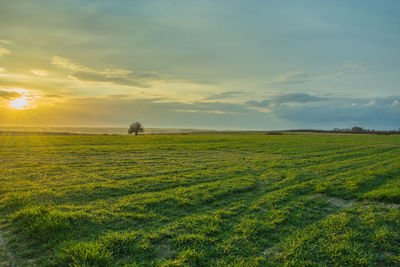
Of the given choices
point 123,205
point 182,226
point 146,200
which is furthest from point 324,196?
point 123,205

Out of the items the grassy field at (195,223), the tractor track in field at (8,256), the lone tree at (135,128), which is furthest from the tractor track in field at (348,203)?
the lone tree at (135,128)

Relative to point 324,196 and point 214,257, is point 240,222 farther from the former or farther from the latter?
point 324,196

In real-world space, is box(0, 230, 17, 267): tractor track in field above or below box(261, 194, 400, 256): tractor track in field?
below

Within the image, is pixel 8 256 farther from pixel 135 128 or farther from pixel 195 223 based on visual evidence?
pixel 135 128

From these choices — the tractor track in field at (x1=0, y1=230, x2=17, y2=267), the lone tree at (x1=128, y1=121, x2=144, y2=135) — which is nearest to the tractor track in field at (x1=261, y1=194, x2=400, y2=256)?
the tractor track in field at (x1=0, y1=230, x2=17, y2=267)

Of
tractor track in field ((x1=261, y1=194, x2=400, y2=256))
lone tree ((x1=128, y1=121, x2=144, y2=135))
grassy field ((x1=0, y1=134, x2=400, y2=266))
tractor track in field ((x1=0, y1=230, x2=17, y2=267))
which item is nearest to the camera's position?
tractor track in field ((x1=0, y1=230, x2=17, y2=267))

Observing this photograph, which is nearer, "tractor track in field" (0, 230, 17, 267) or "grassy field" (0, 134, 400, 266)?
"tractor track in field" (0, 230, 17, 267)

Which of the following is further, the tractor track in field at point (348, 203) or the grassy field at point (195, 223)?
the tractor track in field at point (348, 203)

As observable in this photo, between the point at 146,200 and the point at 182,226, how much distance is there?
2.92 m

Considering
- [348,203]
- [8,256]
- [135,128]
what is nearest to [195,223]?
[8,256]

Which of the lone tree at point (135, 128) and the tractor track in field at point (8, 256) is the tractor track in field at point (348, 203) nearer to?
the tractor track in field at point (8, 256)

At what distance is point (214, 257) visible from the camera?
5.98m

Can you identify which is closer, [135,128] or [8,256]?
[8,256]

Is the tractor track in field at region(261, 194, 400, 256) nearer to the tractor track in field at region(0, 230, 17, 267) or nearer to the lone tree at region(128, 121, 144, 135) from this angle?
the tractor track in field at region(0, 230, 17, 267)
